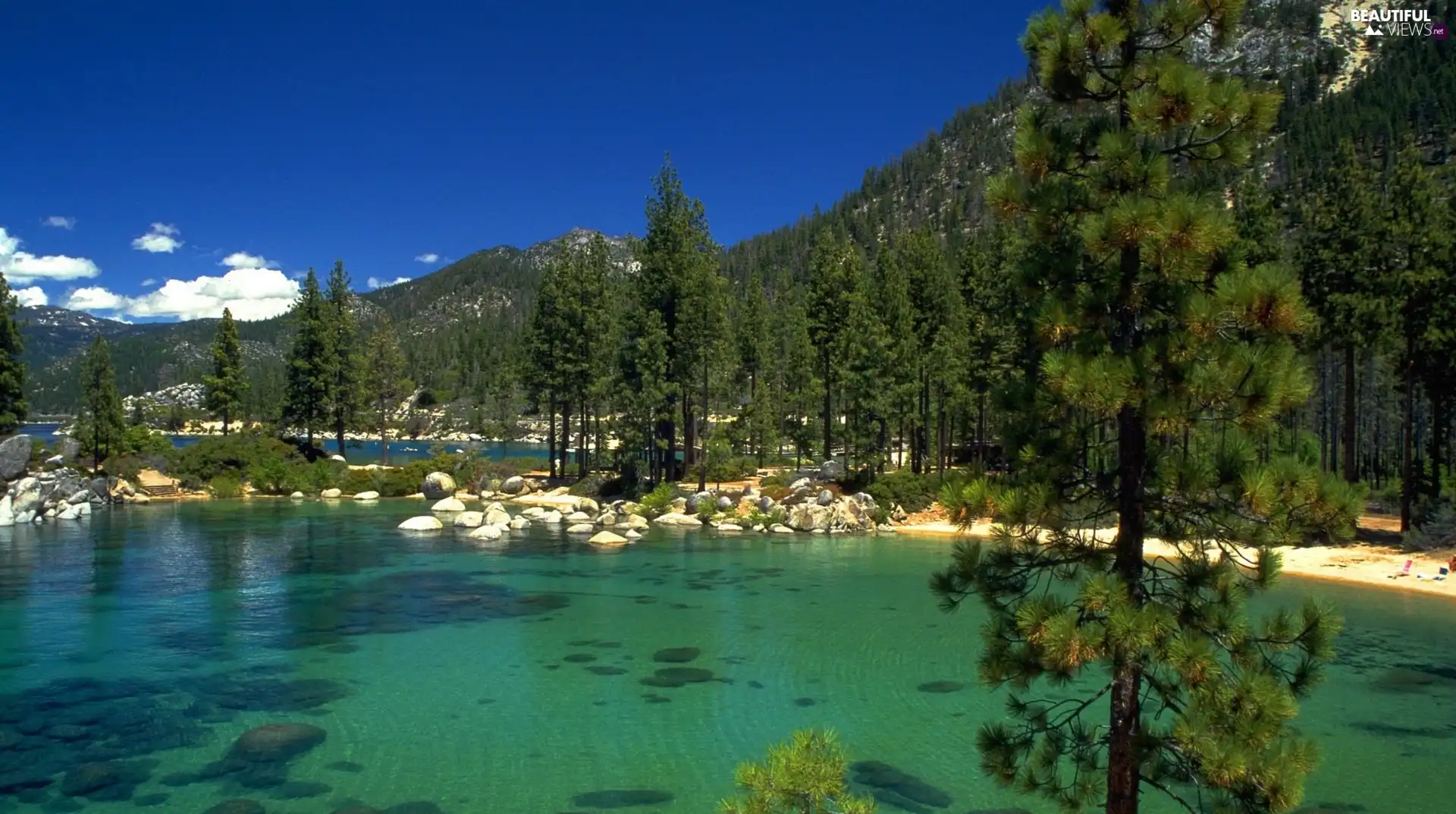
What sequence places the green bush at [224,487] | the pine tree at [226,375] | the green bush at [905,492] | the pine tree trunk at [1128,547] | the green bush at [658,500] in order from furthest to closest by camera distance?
1. the pine tree at [226,375]
2. the green bush at [224,487]
3. the green bush at [658,500]
4. the green bush at [905,492]
5. the pine tree trunk at [1128,547]

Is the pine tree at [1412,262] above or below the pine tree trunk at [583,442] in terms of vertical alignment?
above

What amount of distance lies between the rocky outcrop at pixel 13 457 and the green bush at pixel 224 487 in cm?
1099

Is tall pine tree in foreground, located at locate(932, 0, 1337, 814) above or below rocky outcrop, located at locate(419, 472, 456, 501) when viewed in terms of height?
above

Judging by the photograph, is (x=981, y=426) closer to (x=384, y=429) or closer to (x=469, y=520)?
(x=469, y=520)

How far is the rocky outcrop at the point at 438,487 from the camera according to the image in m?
52.4

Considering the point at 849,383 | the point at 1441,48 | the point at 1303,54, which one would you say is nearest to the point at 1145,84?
the point at 849,383

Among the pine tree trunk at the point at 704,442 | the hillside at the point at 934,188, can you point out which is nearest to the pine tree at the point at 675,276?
the pine tree trunk at the point at 704,442

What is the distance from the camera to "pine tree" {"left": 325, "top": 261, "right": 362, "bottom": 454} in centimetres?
6147

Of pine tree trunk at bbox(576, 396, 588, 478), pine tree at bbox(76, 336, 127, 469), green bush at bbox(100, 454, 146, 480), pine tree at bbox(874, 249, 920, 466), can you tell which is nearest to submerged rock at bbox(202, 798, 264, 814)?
pine tree at bbox(874, 249, 920, 466)

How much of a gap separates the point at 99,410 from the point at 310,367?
12987 millimetres

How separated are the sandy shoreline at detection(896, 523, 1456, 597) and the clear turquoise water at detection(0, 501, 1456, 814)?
0.99 meters

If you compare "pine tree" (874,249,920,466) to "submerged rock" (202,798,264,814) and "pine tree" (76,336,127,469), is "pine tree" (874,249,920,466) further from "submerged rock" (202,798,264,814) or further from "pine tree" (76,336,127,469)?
"pine tree" (76,336,127,469)

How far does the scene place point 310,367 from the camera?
60.7m

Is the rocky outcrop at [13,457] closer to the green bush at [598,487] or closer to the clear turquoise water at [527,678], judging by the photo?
the clear turquoise water at [527,678]
